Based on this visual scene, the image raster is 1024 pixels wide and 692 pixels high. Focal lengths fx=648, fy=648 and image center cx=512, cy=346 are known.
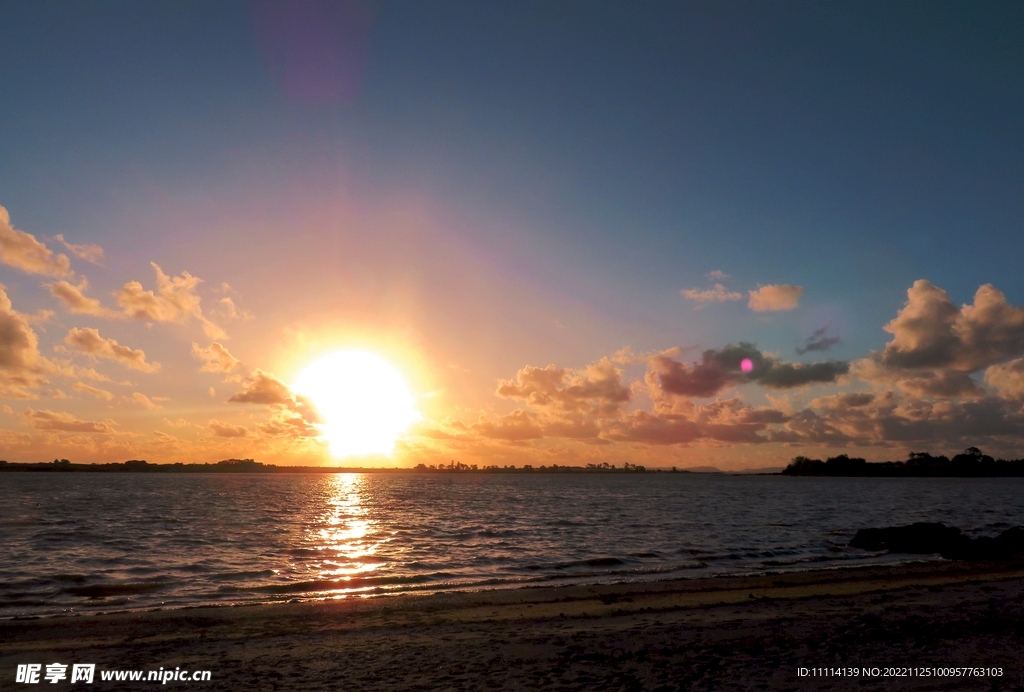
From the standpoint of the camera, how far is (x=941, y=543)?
38.6m

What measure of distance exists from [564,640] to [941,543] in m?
34.1

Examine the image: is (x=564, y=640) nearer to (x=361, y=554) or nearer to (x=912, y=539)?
(x=361, y=554)

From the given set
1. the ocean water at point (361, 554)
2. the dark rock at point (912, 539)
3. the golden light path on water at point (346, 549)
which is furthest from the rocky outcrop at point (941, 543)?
the golden light path on water at point (346, 549)

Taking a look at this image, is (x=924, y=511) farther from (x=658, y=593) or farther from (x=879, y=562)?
(x=658, y=593)

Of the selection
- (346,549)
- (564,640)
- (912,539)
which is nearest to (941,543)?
(912,539)

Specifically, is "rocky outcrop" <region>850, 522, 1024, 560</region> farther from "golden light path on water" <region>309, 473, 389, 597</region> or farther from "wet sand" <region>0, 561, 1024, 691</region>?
"golden light path on water" <region>309, 473, 389, 597</region>

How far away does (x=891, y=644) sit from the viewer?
14430mm

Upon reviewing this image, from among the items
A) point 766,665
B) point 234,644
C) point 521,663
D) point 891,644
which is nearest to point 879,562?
point 891,644

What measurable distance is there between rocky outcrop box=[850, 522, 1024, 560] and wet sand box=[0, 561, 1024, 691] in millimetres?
14875

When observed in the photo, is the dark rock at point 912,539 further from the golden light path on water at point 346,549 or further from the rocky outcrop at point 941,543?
the golden light path on water at point 346,549

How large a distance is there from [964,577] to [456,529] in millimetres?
35073

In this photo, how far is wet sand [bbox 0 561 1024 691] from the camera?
12.3 meters

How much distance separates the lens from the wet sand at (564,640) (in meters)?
12.3

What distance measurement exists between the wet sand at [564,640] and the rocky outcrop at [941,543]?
14875mm
